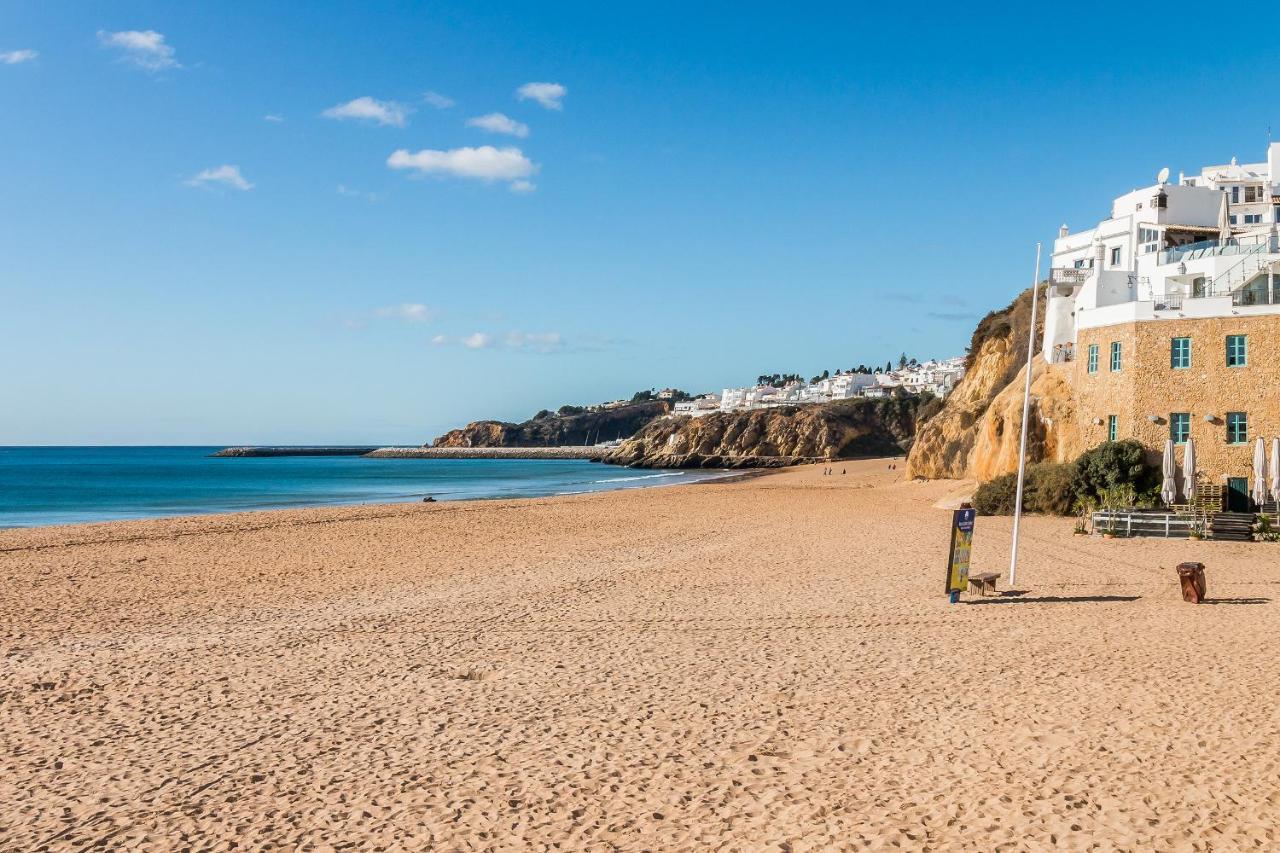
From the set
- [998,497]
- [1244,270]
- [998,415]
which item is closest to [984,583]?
[998,497]

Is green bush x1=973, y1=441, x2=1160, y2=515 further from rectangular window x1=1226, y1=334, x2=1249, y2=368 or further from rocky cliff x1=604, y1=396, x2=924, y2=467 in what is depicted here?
rocky cliff x1=604, y1=396, x2=924, y2=467

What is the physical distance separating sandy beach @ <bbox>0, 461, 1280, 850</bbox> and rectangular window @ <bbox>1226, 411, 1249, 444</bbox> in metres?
8.62

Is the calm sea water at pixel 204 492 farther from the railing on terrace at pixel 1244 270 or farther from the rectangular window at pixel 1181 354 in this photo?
the railing on terrace at pixel 1244 270

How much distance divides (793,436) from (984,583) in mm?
80743

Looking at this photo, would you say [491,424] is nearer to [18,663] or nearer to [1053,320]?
[1053,320]

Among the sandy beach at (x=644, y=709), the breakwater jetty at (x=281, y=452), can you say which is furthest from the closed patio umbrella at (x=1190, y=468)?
the breakwater jetty at (x=281, y=452)

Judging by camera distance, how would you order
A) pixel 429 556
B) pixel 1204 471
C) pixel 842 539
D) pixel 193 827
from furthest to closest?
pixel 1204 471 → pixel 842 539 → pixel 429 556 → pixel 193 827

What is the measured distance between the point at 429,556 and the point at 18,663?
10444 mm

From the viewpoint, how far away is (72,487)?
196 feet

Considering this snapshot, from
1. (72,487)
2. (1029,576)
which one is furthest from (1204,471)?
(72,487)

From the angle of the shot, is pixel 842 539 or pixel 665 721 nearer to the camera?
pixel 665 721

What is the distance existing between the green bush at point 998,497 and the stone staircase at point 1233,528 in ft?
20.1

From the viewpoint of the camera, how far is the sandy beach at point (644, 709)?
6141mm

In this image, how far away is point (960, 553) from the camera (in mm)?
13562
